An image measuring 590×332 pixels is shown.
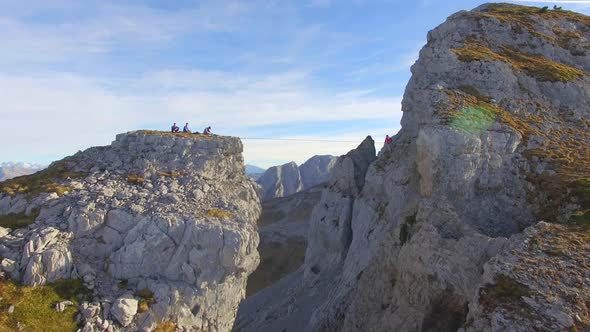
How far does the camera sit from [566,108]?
152 feet

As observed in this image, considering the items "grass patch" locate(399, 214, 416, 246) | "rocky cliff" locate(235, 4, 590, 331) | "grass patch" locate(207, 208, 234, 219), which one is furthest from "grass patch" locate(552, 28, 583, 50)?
"grass patch" locate(207, 208, 234, 219)

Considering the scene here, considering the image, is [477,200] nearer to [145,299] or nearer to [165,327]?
[165,327]

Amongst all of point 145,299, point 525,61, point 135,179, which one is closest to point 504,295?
point 145,299

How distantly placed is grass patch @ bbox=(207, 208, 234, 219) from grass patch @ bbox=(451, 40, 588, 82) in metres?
29.1

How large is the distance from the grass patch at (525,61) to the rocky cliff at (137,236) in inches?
1166

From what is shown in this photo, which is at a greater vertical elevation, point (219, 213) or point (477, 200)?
point (477, 200)

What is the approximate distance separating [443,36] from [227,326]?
42.9 m

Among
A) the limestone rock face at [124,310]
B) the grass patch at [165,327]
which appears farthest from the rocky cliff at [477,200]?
the limestone rock face at [124,310]

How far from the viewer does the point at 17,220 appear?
32750 millimetres

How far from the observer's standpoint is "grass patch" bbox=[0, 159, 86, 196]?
117 feet

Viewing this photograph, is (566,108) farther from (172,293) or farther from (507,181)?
(172,293)

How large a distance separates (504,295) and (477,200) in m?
14.1

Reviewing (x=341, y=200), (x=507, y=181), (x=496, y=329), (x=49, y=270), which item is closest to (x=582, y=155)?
(x=507, y=181)

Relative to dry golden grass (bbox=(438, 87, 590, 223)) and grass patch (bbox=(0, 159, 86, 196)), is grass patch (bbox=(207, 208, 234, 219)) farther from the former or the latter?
dry golden grass (bbox=(438, 87, 590, 223))
